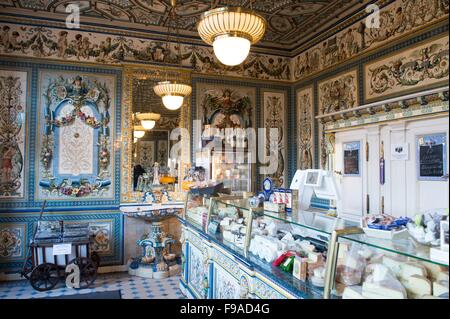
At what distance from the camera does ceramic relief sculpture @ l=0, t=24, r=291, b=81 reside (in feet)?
19.2

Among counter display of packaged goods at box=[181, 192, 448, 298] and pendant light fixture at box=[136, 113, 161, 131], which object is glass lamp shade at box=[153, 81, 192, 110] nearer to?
pendant light fixture at box=[136, 113, 161, 131]

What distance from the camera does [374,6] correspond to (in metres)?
5.35

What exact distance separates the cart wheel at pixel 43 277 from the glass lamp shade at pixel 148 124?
9.51 ft

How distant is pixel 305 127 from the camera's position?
712cm

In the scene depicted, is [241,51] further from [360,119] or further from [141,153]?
[141,153]

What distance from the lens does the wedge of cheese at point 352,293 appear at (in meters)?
1.81

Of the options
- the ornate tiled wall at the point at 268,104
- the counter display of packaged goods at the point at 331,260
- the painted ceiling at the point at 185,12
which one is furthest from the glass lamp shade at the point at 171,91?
the counter display of packaged goods at the point at 331,260

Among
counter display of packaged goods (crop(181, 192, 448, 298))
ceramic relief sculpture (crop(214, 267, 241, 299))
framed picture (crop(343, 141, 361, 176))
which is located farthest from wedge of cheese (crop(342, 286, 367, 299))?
framed picture (crop(343, 141, 361, 176))

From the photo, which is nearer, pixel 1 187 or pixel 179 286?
pixel 179 286

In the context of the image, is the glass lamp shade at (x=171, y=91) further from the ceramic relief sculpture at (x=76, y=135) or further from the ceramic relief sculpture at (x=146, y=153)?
the ceramic relief sculpture at (x=76, y=135)
